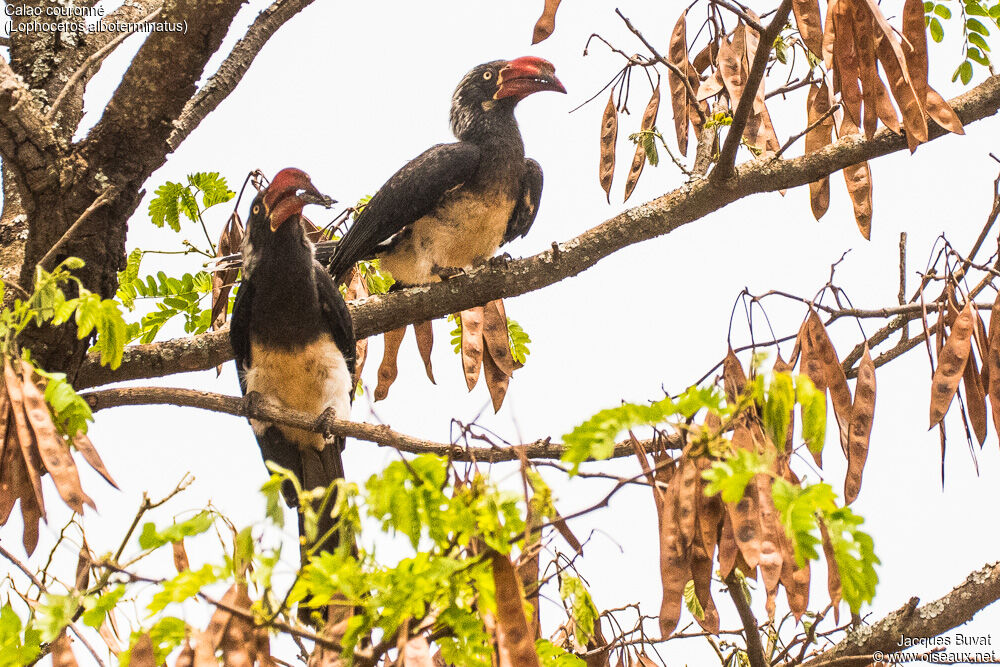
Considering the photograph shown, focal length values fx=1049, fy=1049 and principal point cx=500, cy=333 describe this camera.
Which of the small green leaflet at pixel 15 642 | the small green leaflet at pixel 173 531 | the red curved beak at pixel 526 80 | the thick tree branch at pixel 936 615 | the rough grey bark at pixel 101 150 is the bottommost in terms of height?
the thick tree branch at pixel 936 615

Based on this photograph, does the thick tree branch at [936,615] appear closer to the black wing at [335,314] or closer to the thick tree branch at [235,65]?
the black wing at [335,314]

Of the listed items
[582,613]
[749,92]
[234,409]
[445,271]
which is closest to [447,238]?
[445,271]

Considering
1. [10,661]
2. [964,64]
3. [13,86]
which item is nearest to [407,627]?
[10,661]

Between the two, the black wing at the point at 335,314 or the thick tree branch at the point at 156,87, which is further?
the black wing at the point at 335,314

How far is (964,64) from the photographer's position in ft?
13.1

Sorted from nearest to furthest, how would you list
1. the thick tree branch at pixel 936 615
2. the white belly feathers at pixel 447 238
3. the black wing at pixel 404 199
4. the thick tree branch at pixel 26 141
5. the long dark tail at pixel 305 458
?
the thick tree branch at pixel 936 615 → the thick tree branch at pixel 26 141 → the long dark tail at pixel 305 458 → the black wing at pixel 404 199 → the white belly feathers at pixel 447 238

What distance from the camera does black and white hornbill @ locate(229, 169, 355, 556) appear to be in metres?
4.14

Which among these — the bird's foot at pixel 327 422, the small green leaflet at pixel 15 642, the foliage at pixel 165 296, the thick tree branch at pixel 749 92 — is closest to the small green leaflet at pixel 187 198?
the foliage at pixel 165 296

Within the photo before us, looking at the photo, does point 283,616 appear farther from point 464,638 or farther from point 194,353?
point 194,353

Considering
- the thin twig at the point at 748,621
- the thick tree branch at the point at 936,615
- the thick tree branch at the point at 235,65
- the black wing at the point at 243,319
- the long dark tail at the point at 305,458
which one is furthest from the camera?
the long dark tail at the point at 305,458

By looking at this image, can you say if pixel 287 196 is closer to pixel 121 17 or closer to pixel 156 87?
pixel 121 17

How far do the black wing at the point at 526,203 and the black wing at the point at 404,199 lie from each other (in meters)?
0.44

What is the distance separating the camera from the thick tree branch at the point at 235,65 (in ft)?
11.5

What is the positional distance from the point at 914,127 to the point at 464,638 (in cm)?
174
